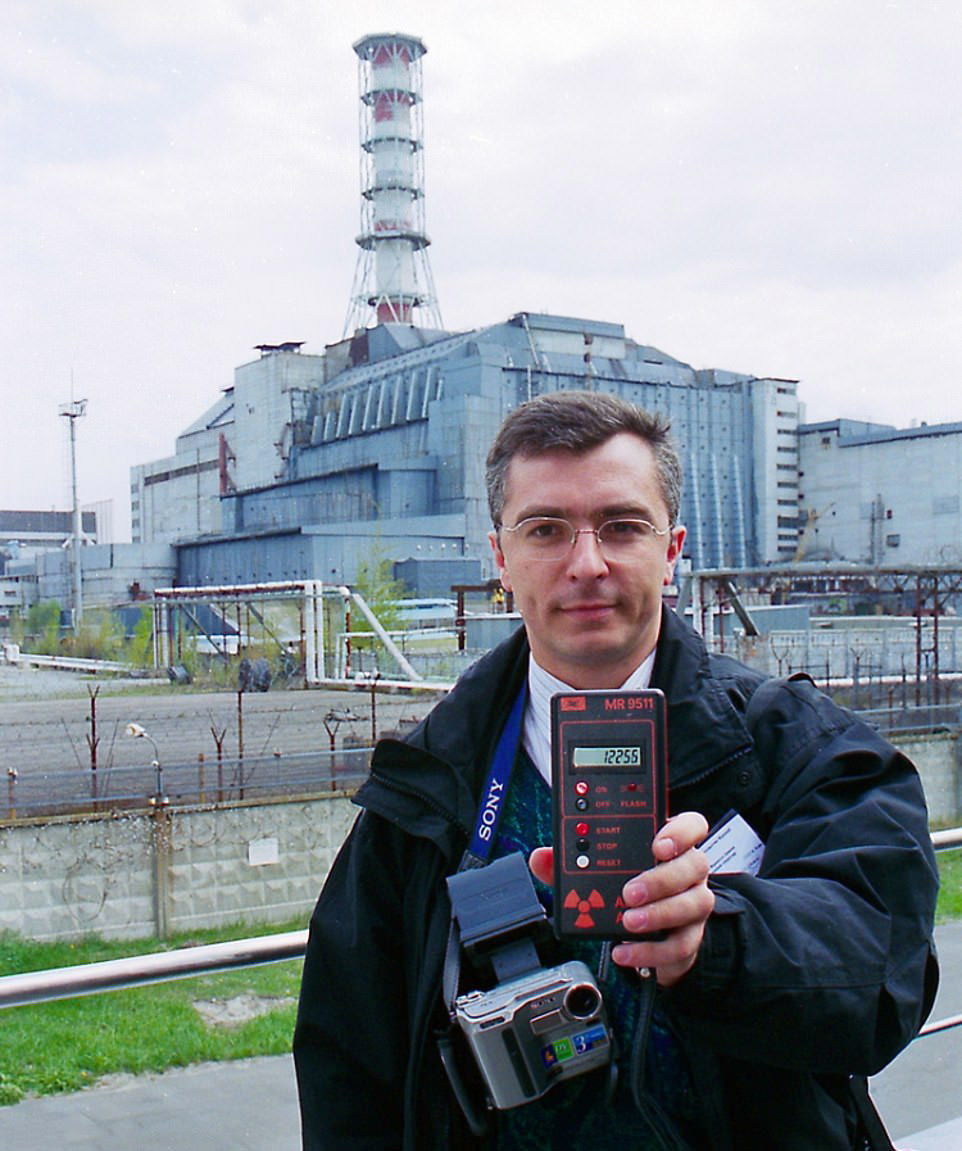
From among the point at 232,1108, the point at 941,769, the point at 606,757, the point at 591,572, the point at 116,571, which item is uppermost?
the point at 116,571

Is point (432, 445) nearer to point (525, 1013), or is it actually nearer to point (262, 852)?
point (262, 852)

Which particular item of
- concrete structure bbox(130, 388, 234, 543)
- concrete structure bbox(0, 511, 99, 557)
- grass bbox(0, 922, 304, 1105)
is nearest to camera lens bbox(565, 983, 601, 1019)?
grass bbox(0, 922, 304, 1105)

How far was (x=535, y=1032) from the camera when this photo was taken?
1482 mm

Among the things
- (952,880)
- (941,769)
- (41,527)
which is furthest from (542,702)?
(41,527)

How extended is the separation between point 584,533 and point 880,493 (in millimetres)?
70414

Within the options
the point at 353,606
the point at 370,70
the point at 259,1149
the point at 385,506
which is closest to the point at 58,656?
the point at 353,606

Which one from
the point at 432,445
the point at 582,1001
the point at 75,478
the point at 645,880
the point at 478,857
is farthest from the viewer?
the point at 432,445

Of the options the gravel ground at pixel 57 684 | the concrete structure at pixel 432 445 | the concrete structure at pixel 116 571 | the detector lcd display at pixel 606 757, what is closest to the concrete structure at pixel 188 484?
the concrete structure at pixel 432 445

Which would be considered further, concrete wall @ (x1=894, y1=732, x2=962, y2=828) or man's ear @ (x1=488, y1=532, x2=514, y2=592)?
concrete wall @ (x1=894, y1=732, x2=962, y2=828)

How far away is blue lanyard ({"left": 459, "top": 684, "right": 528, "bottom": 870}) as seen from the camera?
1.62 meters

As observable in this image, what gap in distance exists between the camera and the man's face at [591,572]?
1.67 meters

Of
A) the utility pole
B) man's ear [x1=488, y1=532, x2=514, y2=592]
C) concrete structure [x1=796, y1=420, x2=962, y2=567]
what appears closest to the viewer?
man's ear [x1=488, y1=532, x2=514, y2=592]

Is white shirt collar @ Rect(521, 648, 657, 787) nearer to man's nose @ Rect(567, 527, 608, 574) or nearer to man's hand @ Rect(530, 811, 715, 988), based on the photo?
man's nose @ Rect(567, 527, 608, 574)

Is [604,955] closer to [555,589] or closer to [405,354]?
[555,589]
